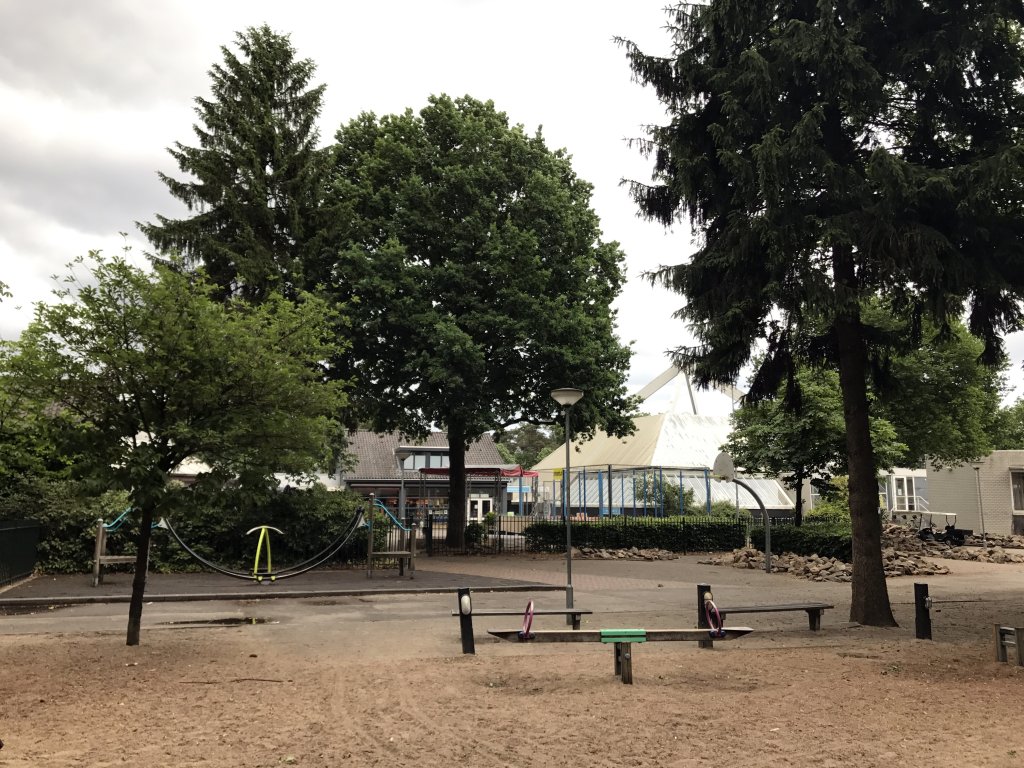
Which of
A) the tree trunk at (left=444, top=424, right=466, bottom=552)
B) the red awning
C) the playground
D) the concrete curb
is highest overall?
the red awning

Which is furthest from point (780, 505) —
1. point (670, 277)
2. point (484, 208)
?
point (670, 277)

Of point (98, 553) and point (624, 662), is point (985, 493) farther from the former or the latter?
point (98, 553)

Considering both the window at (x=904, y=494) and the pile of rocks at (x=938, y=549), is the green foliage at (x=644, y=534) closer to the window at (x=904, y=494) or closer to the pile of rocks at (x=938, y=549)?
the pile of rocks at (x=938, y=549)

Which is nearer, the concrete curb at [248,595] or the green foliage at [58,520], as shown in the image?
the concrete curb at [248,595]

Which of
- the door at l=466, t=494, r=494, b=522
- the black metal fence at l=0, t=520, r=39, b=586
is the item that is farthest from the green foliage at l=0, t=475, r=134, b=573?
the door at l=466, t=494, r=494, b=522

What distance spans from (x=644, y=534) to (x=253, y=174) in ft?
55.0

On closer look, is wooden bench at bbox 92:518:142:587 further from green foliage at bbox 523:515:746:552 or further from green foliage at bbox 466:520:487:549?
green foliage at bbox 523:515:746:552

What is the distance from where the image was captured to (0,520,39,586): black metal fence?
45.2 ft

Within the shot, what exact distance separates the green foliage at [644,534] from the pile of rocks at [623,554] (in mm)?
628

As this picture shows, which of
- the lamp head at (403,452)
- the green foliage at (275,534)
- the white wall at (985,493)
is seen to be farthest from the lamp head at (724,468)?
the lamp head at (403,452)

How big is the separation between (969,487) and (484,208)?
94.3ft

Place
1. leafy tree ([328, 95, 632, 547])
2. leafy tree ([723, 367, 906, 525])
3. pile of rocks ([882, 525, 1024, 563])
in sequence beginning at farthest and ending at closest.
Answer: leafy tree ([723, 367, 906, 525]), pile of rocks ([882, 525, 1024, 563]), leafy tree ([328, 95, 632, 547])

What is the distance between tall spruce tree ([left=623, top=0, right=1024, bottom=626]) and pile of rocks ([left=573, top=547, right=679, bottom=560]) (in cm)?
1357

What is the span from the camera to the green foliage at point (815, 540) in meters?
20.6
